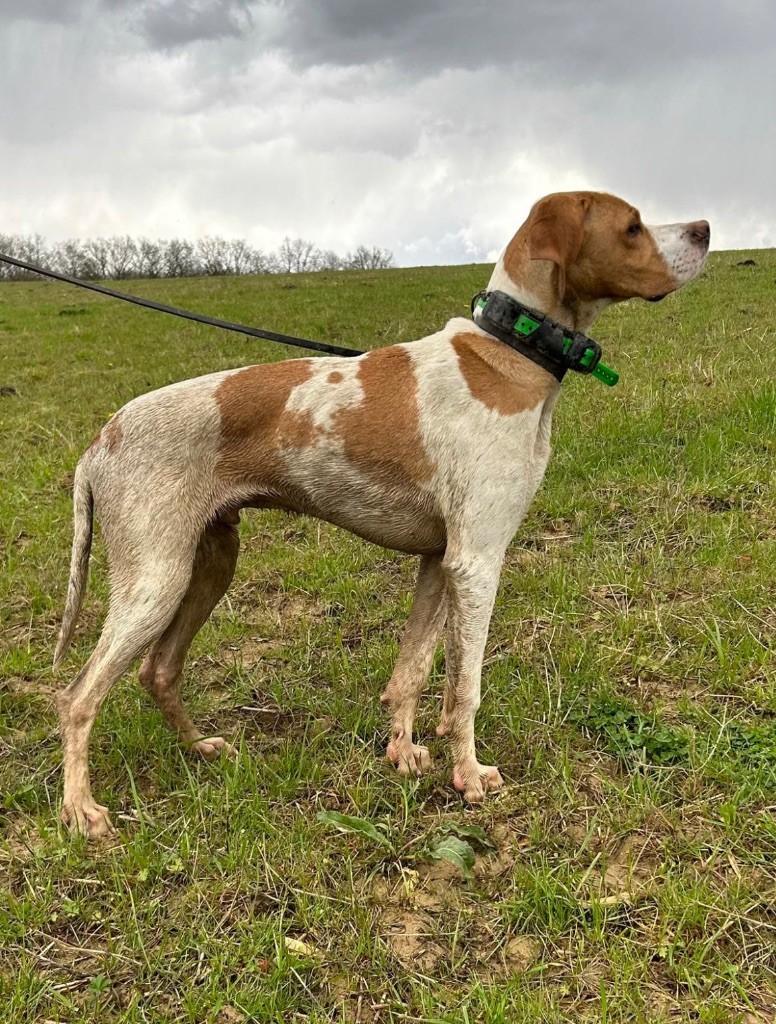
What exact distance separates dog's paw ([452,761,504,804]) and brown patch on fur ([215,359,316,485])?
144 centimetres

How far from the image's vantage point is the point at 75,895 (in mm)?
2855

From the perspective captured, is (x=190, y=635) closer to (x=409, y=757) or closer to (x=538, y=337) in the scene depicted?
(x=409, y=757)

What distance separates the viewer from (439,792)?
334cm

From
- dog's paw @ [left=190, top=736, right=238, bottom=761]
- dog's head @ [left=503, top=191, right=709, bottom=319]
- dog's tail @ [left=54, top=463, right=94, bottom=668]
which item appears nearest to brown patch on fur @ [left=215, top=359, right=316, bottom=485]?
dog's tail @ [left=54, top=463, right=94, bottom=668]

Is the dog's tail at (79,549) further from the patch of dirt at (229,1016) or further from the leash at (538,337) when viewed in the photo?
the leash at (538,337)

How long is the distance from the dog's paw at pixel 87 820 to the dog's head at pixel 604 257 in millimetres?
2698

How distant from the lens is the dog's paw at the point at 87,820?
3106 mm

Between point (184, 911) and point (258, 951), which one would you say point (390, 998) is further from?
point (184, 911)

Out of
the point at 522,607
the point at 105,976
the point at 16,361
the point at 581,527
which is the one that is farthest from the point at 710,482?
the point at 16,361

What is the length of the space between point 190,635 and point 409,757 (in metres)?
1.17

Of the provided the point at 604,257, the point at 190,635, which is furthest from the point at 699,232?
the point at 190,635

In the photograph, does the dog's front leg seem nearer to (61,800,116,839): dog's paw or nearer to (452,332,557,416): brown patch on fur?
(452,332,557,416): brown patch on fur

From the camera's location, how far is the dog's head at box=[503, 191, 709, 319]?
10.3 ft

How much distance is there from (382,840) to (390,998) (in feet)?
1.98
